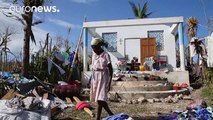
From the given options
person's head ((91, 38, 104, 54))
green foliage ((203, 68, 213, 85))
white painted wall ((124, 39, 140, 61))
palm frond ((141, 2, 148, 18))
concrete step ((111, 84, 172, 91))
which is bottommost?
concrete step ((111, 84, 172, 91))

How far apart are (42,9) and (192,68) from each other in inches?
341

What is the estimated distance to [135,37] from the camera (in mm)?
16016

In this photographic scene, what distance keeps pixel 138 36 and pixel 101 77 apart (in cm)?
1078

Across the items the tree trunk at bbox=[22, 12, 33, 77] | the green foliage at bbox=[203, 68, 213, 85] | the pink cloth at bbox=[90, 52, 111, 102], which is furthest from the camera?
the green foliage at bbox=[203, 68, 213, 85]

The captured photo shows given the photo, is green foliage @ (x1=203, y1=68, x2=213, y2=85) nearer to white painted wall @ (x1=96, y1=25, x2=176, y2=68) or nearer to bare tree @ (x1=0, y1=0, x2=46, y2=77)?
white painted wall @ (x1=96, y1=25, x2=176, y2=68)

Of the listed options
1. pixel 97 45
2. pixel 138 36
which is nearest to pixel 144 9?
pixel 138 36

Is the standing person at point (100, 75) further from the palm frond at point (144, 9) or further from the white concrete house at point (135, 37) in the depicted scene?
the palm frond at point (144, 9)

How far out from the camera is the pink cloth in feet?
18.0

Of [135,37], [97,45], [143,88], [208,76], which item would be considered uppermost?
[135,37]

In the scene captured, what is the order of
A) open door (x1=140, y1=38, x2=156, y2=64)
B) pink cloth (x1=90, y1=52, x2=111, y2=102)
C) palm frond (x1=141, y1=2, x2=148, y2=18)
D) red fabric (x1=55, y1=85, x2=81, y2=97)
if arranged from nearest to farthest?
pink cloth (x1=90, y1=52, x2=111, y2=102)
red fabric (x1=55, y1=85, x2=81, y2=97)
open door (x1=140, y1=38, x2=156, y2=64)
palm frond (x1=141, y1=2, x2=148, y2=18)

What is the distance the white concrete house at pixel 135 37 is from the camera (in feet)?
50.6

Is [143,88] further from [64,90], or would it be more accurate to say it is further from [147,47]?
[147,47]

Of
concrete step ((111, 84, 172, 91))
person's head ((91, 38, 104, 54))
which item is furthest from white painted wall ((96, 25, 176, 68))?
person's head ((91, 38, 104, 54))

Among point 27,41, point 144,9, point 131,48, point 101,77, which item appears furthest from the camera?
point 144,9
